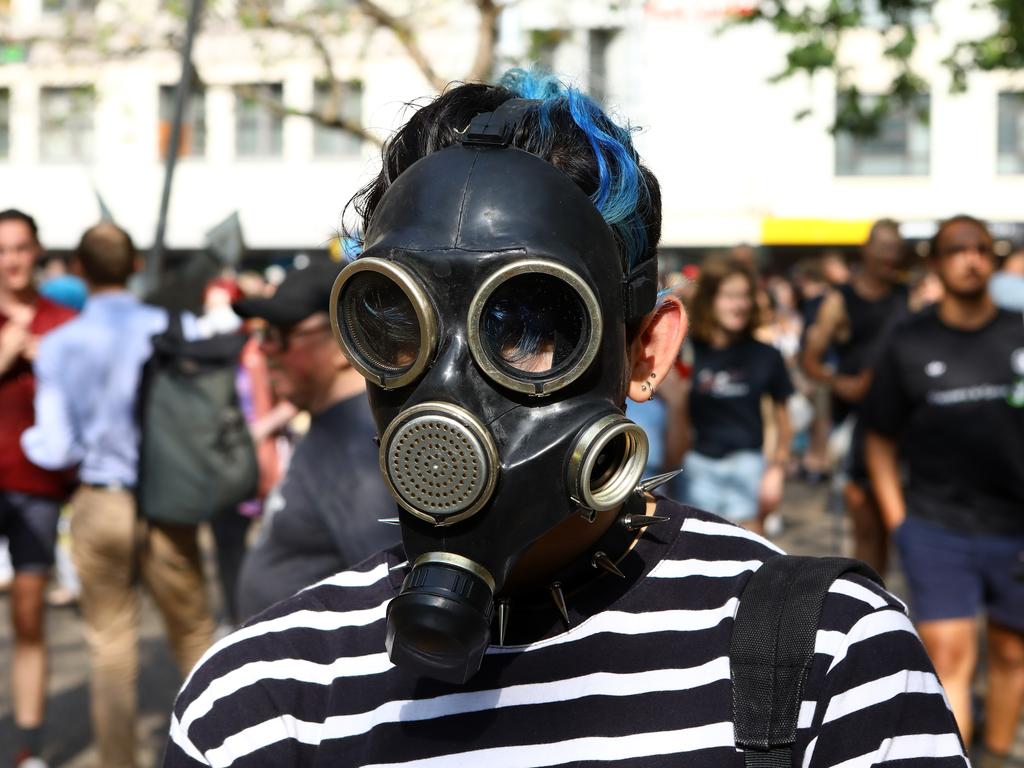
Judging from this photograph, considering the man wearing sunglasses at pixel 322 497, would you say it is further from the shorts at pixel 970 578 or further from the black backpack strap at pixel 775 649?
the shorts at pixel 970 578

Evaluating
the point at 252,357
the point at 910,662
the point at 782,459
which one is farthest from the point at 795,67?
the point at 910,662

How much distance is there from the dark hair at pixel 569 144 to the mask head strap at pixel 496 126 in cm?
1

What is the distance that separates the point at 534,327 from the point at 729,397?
5.34m

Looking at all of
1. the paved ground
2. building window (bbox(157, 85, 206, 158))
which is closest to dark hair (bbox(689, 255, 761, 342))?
the paved ground

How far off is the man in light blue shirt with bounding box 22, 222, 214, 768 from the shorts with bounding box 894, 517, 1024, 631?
2692 millimetres

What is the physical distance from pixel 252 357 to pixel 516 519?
6.30 m

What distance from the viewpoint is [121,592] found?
5086 mm

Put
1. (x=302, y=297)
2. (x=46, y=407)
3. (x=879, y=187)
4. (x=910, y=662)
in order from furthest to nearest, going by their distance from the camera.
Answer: (x=879, y=187), (x=46, y=407), (x=302, y=297), (x=910, y=662)

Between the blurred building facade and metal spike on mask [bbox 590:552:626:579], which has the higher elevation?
the blurred building facade

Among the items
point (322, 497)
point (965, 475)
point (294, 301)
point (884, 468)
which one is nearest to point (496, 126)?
point (322, 497)

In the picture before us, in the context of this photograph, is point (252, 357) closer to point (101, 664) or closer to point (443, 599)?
point (101, 664)

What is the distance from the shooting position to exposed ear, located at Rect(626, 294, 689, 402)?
1575 millimetres

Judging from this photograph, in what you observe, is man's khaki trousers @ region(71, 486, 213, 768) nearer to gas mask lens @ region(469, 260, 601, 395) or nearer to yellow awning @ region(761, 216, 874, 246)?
gas mask lens @ region(469, 260, 601, 395)

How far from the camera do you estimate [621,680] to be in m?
1.42
